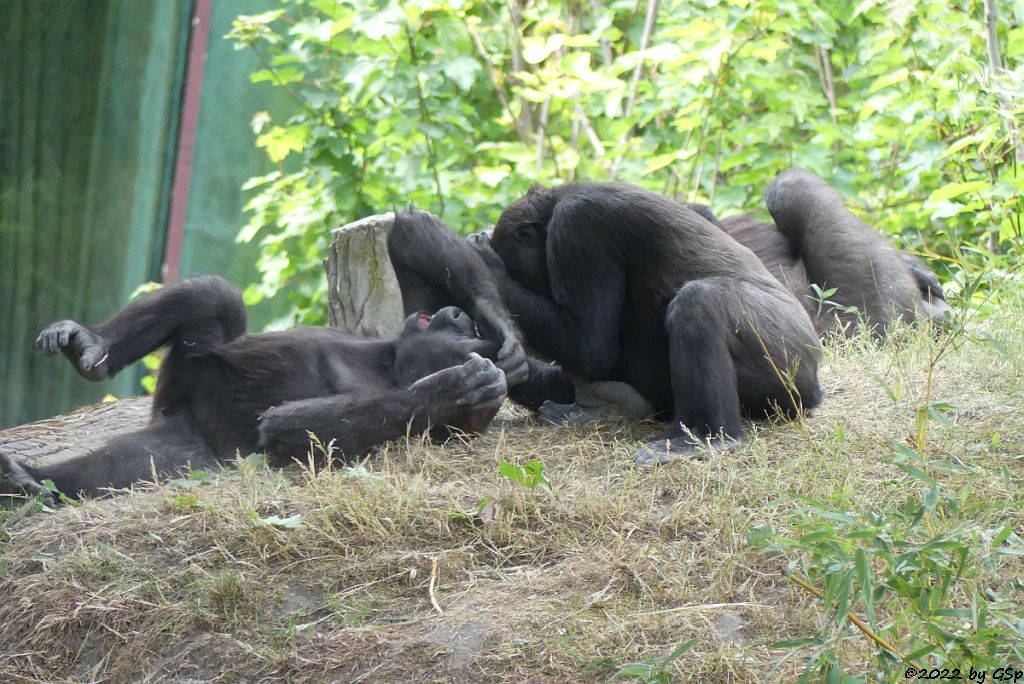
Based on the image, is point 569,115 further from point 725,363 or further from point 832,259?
point 725,363

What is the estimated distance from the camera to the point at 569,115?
30.4 ft

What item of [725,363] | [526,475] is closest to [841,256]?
[725,363]

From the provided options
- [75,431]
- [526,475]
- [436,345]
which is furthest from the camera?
[75,431]

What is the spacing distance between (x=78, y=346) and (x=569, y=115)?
5.83 meters

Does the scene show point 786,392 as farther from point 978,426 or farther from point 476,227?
point 476,227

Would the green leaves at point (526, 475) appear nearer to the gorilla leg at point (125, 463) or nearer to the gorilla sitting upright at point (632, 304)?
the gorilla sitting upright at point (632, 304)

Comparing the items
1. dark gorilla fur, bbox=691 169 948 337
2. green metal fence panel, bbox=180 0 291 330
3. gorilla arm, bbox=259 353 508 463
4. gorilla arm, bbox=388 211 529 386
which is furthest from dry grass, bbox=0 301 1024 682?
green metal fence panel, bbox=180 0 291 330

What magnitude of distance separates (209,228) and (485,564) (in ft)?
19.4

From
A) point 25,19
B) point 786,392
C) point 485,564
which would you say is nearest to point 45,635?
point 485,564

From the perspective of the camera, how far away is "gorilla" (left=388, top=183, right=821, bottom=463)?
4023 mm

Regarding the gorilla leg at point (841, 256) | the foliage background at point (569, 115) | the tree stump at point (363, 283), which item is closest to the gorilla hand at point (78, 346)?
the tree stump at point (363, 283)

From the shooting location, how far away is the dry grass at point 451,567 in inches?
109

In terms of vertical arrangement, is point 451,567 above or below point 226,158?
below

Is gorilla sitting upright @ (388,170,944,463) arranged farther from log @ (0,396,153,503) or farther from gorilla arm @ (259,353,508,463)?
log @ (0,396,153,503)
